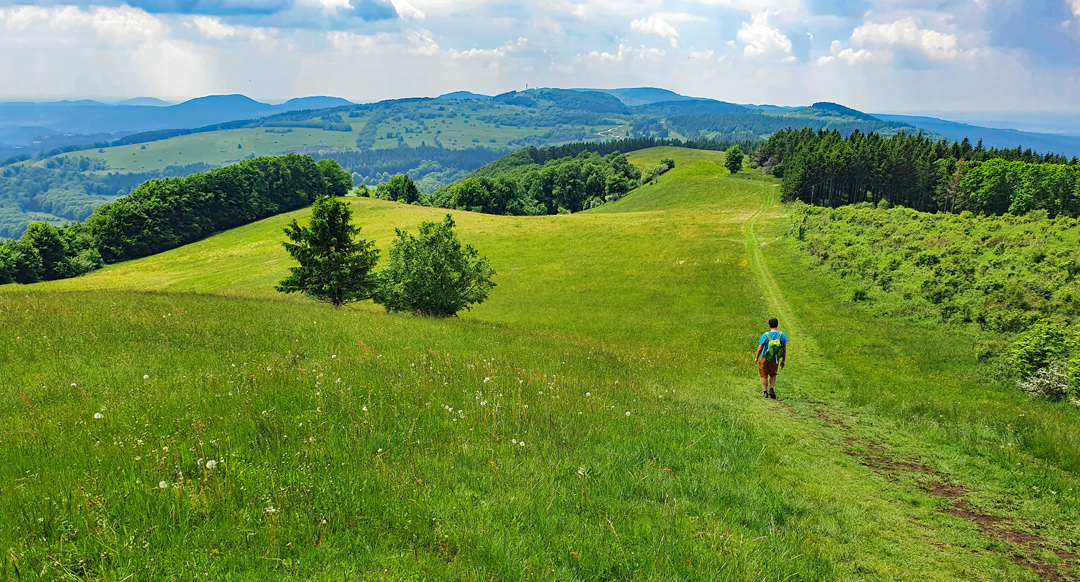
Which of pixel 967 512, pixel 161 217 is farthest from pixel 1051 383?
pixel 161 217

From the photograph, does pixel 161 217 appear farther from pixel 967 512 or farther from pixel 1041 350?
pixel 1041 350

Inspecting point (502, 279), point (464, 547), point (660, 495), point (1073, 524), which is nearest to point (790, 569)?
point (660, 495)

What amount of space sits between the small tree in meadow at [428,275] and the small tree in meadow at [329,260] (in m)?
2.89

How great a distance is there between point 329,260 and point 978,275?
133 feet

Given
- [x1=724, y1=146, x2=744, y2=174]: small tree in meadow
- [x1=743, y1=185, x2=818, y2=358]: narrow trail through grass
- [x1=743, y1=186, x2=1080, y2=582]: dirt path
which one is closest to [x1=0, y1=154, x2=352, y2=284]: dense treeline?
[x1=743, y1=185, x2=818, y2=358]: narrow trail through grass

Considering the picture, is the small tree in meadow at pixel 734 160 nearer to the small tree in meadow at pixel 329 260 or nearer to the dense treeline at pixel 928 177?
the dense treeline at pixel 928 177

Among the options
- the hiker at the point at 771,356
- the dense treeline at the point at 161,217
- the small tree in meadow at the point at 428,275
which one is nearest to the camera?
the hiker at the point at 771,356

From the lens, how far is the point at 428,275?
2764 cm

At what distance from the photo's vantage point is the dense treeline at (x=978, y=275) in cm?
1947

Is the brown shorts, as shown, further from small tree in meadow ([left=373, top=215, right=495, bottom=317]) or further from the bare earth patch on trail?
small tree in meadow ([left=373, top=215, right=495, bottom=317])

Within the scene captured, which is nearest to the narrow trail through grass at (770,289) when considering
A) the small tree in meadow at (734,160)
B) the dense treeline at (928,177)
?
the dense treeline at (928,177)

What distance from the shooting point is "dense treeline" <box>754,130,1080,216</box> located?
3477 inches

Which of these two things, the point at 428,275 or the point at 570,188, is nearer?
the point at 428,275

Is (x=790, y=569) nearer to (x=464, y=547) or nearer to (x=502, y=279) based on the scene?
(x=464, y=547)
